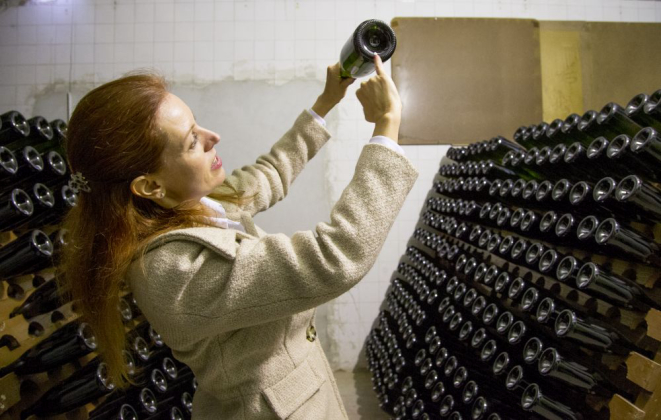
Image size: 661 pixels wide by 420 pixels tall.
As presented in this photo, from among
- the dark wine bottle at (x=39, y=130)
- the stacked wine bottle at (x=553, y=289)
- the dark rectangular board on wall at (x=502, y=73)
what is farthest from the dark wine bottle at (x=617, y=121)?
the dark wine bottle at (x=39, y=130)

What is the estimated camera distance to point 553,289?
5.76 ft

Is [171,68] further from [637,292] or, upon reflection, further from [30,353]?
[637,292]

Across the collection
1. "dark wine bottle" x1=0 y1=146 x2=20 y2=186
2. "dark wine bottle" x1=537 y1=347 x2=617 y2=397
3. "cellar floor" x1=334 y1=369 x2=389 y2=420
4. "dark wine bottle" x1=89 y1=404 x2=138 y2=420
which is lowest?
"cellar floor" x1=334 y1=369 x2=389 y2=420

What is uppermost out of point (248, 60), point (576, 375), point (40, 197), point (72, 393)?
point (248, 60)

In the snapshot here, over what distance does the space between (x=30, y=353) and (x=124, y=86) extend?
127cm

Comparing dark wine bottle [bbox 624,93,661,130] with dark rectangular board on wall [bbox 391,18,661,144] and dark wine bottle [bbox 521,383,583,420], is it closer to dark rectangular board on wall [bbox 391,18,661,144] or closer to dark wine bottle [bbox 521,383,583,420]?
dark wine bottle [bbox 521,383,583,420]

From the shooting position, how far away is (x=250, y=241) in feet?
3.22

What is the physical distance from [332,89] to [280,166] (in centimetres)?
30

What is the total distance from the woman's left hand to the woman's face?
53 cm

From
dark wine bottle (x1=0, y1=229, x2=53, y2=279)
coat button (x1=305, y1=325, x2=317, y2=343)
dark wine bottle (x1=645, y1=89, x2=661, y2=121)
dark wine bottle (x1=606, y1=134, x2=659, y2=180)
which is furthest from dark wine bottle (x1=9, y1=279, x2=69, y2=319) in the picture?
dark wine bottle (x1=645, y1=89, x2=661, y2=121)

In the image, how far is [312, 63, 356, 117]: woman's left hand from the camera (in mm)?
1510

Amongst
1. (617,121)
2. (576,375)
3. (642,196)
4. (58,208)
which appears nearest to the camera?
(642,196)

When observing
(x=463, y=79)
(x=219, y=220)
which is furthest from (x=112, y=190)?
(x=463, y=79)

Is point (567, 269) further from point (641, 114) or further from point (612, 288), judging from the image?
point (641, 114)
